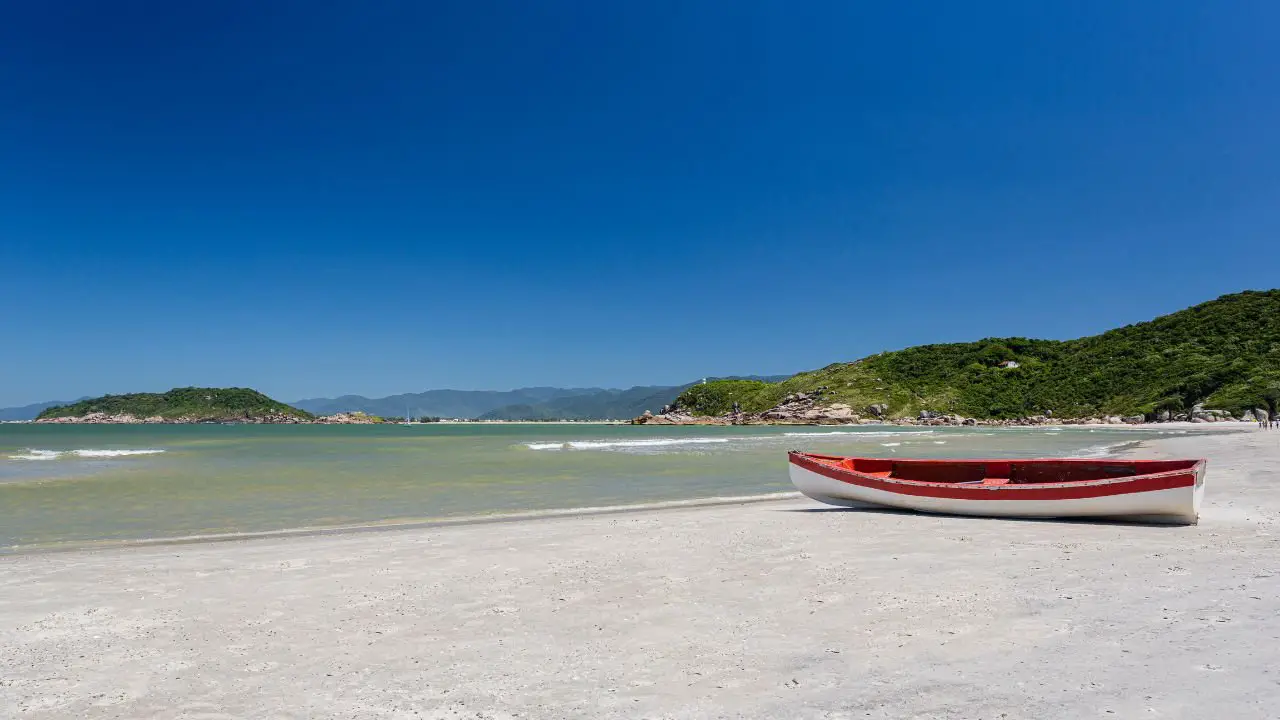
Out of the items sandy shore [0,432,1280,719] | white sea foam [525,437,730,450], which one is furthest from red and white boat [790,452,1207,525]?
white sea foam [525,437,730,450]

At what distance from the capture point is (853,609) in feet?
20.9

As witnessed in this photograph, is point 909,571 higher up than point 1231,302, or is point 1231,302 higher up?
point 1231,302

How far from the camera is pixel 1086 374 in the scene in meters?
93.5

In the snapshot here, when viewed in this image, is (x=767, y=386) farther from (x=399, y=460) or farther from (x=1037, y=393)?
(x=399, y=460)

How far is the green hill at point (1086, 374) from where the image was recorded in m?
69.7

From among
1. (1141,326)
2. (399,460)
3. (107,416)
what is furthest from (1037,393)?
(107,416)

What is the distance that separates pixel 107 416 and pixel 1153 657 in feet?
813

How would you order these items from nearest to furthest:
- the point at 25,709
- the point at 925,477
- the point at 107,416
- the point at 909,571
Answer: the point at 25,709 → the point at 909,571 → the point at 925,477 → the point at 107,416

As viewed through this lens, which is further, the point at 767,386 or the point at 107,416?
the point at 107,416

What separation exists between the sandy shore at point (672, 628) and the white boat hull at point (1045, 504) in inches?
18.0

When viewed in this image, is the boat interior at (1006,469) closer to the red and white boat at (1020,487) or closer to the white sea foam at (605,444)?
the red and white boat at (1020,487)

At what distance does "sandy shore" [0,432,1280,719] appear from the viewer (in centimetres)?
445

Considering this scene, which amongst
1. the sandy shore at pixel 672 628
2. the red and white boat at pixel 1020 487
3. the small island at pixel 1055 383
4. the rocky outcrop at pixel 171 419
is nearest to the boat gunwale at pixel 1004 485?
the red and white boat at pixel 1020 487

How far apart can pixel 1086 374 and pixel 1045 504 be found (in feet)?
319
